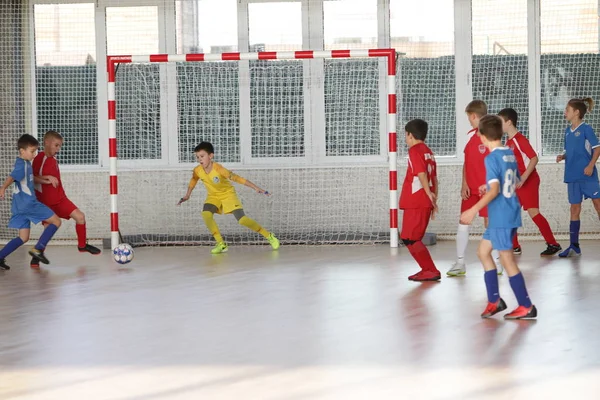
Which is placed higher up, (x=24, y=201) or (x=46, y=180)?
(x=46, y=180)

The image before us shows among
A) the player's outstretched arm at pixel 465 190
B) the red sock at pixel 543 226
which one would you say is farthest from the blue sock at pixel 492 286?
the red sock at pixel 543 226

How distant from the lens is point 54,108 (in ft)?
35.3

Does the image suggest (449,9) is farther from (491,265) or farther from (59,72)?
(491,265)

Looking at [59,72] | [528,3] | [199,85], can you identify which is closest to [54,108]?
[59,72]

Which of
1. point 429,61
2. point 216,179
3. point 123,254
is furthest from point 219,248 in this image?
point 429,61

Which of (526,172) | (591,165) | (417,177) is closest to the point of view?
(417,177)

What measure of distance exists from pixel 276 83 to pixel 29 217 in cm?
344

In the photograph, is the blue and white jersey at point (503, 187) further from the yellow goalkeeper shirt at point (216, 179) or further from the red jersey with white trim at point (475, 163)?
the yellow goalkeeper shirt at point (216, 179)

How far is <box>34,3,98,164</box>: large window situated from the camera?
10.7 meters

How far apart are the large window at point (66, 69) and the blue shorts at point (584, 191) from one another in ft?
17.6

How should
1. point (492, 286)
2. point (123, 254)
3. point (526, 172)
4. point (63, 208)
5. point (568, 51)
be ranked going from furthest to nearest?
1. point (568, 51)
2. point (63, 208)
3. point (123, 254)
4. point (526, 172)
5. point (492, 286)

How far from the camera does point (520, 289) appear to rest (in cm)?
527

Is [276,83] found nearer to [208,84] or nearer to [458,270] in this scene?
[208,84]

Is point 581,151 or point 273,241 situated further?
point 273,241
